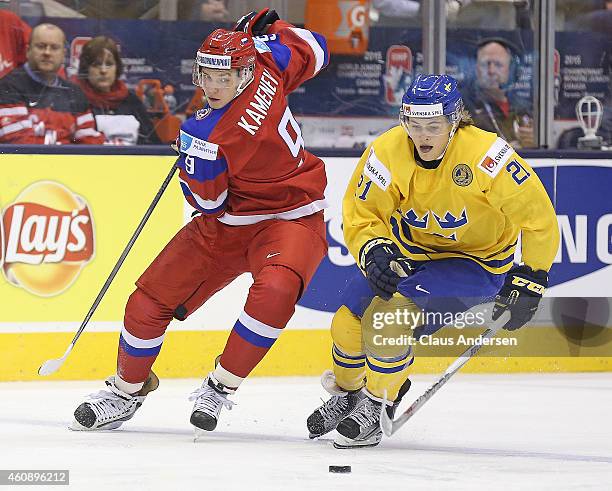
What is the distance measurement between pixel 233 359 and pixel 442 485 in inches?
33.4

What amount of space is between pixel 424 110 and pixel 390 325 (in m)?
0.60

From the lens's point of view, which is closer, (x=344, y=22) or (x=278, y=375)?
(x=278, y=375)

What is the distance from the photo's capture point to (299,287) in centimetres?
378

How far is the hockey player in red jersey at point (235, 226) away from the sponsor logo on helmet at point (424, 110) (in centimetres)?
47

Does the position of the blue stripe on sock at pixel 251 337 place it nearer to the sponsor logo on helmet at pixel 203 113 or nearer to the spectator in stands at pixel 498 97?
the sponsor logo on helmet at pixel 203 113

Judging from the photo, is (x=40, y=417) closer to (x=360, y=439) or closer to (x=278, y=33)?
(x=360, y=439)

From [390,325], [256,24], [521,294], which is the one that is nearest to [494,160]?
[521,294]

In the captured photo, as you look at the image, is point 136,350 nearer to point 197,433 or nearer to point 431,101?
point 197,433

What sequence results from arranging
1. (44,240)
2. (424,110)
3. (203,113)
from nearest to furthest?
1. (424,110)
2. (203,113)
3. (44,240)

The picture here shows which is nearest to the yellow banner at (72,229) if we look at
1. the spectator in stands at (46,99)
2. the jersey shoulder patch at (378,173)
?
the spectator in stands at (46,99)

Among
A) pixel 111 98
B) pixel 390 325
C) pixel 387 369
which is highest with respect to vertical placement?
pixel 111 98

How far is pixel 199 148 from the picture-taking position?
3730mm

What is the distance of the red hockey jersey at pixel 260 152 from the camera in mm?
3756

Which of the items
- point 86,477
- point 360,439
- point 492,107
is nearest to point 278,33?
point 360,439
